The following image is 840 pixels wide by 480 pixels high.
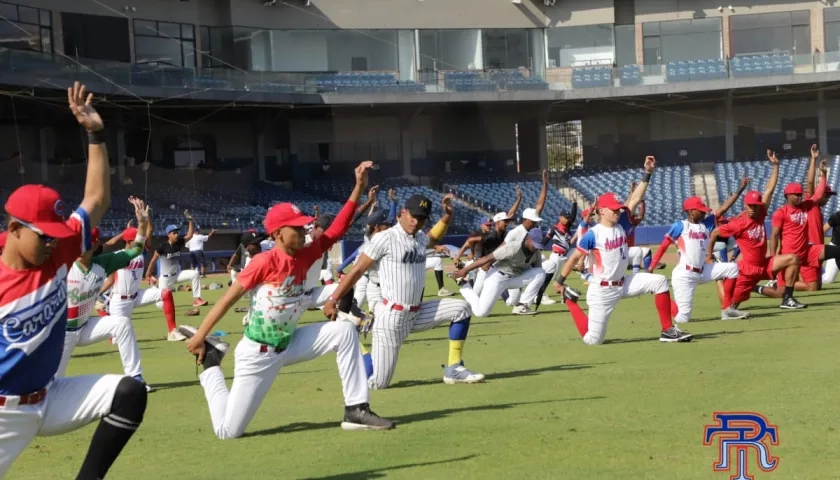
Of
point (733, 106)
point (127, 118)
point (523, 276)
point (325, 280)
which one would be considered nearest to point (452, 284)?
point (325, 280)

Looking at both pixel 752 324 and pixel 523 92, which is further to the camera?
pixel 523 92

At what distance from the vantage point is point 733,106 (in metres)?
52.4

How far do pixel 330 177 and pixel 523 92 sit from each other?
9777 mm

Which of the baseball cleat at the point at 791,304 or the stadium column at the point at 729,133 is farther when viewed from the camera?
the stadium column at the point at 729,133

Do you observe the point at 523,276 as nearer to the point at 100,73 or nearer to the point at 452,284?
the point at 452,284

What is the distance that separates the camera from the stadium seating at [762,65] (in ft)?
158

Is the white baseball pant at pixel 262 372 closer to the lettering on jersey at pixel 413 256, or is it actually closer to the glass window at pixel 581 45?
the lettering on jersey at pixel 413 256

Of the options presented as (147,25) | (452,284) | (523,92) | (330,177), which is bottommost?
(452,284)

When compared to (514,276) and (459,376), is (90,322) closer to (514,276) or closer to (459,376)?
(459,376)

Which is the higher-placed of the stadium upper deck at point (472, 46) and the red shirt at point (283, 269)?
the stadium upper deck at point (472, 46)

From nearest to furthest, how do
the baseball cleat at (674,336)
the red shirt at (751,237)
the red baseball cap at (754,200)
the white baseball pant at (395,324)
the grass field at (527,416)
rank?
the grass field at (527,416), the white baseball pant at (395,324), the baseball cleat at (674,336), the red baseball cap at (754,200), the red shirt at (751,237)

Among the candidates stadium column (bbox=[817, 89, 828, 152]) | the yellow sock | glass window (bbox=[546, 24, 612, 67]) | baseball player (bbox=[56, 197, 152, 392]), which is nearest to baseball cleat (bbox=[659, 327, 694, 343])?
the yellow sock

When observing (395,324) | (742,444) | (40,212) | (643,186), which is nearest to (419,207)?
(395,324)

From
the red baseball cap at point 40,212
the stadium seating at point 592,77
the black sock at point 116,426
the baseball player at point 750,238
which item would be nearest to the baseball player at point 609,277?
the baseball player at point 750,238
